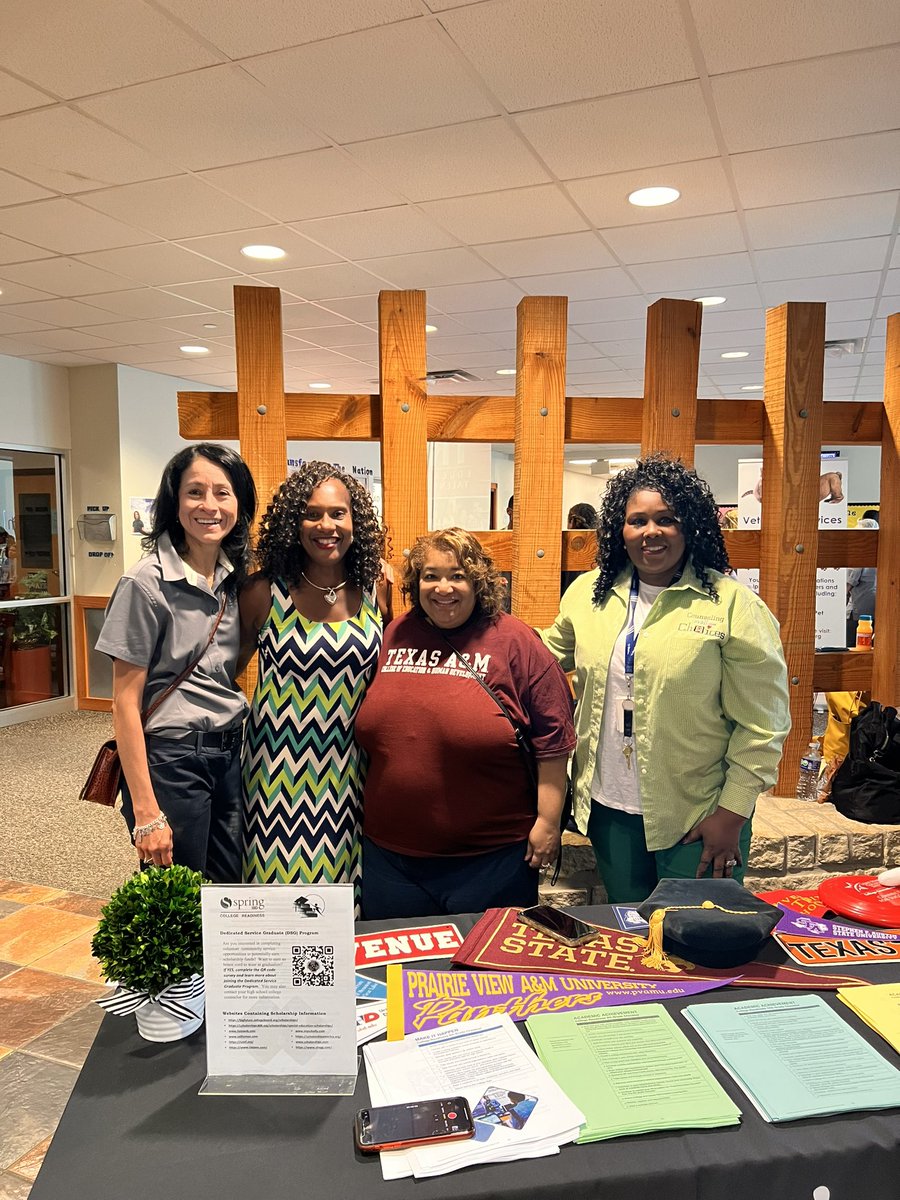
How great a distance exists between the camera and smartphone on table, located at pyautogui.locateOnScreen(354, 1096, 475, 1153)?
37.9 inches

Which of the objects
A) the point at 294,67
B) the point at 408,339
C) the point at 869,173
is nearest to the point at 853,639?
the point at 869,173

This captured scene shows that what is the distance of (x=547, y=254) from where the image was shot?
13.4ft

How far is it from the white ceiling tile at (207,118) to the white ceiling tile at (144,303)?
1.86 metres

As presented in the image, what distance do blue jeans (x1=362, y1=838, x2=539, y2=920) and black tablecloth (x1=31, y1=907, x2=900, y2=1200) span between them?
0.75 meters

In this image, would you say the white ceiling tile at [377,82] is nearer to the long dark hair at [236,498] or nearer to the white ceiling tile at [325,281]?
the long dark hair at [236,498]

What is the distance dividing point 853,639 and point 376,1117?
6662 mm

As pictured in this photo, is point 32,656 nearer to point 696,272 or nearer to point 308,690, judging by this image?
point 696,272

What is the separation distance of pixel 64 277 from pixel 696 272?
11.0ft

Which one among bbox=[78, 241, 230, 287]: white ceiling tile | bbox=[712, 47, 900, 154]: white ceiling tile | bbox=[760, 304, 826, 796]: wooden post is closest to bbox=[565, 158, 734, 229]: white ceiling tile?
bbox=[712, 47, 900, 154]: white ceiling tile

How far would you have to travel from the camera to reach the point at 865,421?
277 centimetres

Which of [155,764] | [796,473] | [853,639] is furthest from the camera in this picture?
[853,639]

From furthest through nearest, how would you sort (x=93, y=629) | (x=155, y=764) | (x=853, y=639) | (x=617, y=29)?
1. (x=93, y=629)
2. (x=853, y=639)
3. (x=617, y=29)
4. (x=155, y=764)

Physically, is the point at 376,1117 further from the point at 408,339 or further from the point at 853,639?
the point at 853,639

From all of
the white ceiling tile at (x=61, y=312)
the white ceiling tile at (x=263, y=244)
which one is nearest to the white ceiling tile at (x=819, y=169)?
the white ceiling tile at (x=263, y=244)
